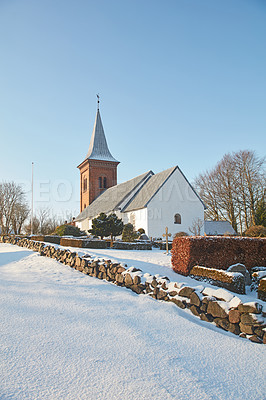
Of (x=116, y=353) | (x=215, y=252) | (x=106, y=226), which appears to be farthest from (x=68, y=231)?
(x=116, y=353)

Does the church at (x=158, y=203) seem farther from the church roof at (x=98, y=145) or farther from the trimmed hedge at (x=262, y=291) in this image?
the trimmed hedge at (x=262, y=291)

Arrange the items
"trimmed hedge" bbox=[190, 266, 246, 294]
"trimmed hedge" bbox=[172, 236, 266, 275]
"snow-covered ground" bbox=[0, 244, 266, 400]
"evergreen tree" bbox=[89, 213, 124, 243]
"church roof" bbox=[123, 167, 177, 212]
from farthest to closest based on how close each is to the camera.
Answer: "church roof" bbox=[123, 167, 177, 212] < "evergreen tree" bbox=[89, 213, 124, 243] < "trimmed hedge" bbox=[172, 236, 266, 275] < "trimmed hedge" bbox=[190, 266, 246, 294] < "snow-covered ground" bbox=[0, 244, 266, 400]

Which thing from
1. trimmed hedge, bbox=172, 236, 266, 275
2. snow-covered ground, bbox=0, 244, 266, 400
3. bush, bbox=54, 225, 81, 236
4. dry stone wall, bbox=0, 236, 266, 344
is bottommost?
snow-covered ground, bbox=0, 244, 266, 400

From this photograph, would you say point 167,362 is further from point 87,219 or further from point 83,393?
point 87,219

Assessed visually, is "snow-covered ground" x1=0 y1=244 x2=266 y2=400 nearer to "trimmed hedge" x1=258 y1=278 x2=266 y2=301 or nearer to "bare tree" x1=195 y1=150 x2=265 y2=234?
"trimmed hedge" x1=258 y1=278 x2=266 y2=301

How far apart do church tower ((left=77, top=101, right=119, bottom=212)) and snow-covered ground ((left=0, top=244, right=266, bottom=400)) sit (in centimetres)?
3625

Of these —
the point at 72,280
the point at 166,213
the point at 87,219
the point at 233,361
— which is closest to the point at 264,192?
the point at 166,213

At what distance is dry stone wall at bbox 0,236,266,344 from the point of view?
3973 mm

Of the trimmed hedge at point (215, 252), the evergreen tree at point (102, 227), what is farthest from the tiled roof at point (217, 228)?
the trimmed hedge at point (215, 252)

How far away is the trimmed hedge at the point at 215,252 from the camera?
23.8 feet

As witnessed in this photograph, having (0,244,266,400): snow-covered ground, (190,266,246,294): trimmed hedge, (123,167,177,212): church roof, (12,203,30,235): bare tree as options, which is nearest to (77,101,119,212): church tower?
(12,203,30,235): bare tree

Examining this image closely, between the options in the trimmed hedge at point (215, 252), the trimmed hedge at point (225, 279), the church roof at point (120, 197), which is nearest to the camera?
the trimmed hedge at point (225, 279)

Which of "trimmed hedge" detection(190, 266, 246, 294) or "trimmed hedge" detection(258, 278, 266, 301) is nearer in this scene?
"trimmed hedge" detection(258, 278, 266, 301)

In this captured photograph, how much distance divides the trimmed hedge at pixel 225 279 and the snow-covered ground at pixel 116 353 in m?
1.36
